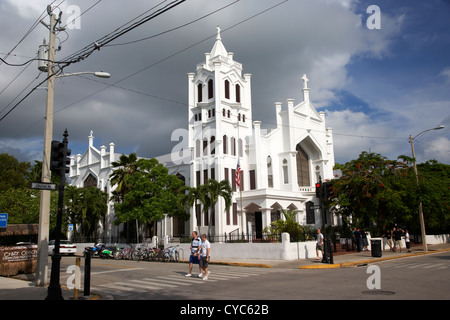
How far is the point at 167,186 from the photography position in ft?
110

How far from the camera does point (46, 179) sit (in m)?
12.7

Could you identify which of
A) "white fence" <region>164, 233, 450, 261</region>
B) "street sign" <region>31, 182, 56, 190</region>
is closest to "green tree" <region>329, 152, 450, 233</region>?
"white fence" <region>164, 233, 450, 261</region>

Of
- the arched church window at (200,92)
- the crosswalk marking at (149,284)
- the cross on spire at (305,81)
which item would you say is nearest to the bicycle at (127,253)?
the crosswalk marking at (149,284)

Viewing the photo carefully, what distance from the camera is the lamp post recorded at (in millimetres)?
12461

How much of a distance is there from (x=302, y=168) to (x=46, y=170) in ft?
108

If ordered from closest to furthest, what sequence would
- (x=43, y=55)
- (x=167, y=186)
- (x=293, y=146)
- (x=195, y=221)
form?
(x=43, y=55) → (x=167, y=186) → (x=195, y=221) → (x=293, y=146)

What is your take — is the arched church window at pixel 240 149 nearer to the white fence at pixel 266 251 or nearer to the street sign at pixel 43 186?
the white fence at pixel 266 251

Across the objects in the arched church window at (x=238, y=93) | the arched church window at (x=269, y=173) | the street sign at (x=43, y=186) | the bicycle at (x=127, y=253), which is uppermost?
the arched church window at (x=238, y=93)

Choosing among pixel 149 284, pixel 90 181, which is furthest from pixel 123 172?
pixel 149 284

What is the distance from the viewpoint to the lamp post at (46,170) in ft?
40.9

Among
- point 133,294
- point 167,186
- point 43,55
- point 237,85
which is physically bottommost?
point 133,294
